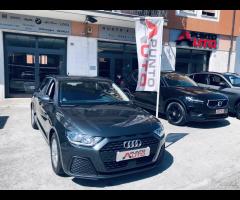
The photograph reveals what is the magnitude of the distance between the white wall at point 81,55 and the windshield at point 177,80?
5.12 metres

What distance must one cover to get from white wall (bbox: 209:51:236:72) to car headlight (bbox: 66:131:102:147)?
1396cm

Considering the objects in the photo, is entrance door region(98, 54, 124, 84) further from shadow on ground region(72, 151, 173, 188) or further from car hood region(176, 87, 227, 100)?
shadow on ground region(72, 151, 173, 188)

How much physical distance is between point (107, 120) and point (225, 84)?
6.32 m

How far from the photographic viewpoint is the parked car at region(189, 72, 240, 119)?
7.97m

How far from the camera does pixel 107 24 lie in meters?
11.8

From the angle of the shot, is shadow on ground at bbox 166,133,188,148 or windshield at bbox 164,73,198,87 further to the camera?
windshield at bbox 164,73,198,87

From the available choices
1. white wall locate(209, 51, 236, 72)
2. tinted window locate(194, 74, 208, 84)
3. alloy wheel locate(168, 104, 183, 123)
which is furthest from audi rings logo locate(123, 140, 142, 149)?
white wall locate(209, 51, 236, 72)

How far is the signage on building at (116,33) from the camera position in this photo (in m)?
11.9

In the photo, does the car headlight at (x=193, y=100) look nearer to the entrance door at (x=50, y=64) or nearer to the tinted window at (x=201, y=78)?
the tinted window at (x=201, y=78)
